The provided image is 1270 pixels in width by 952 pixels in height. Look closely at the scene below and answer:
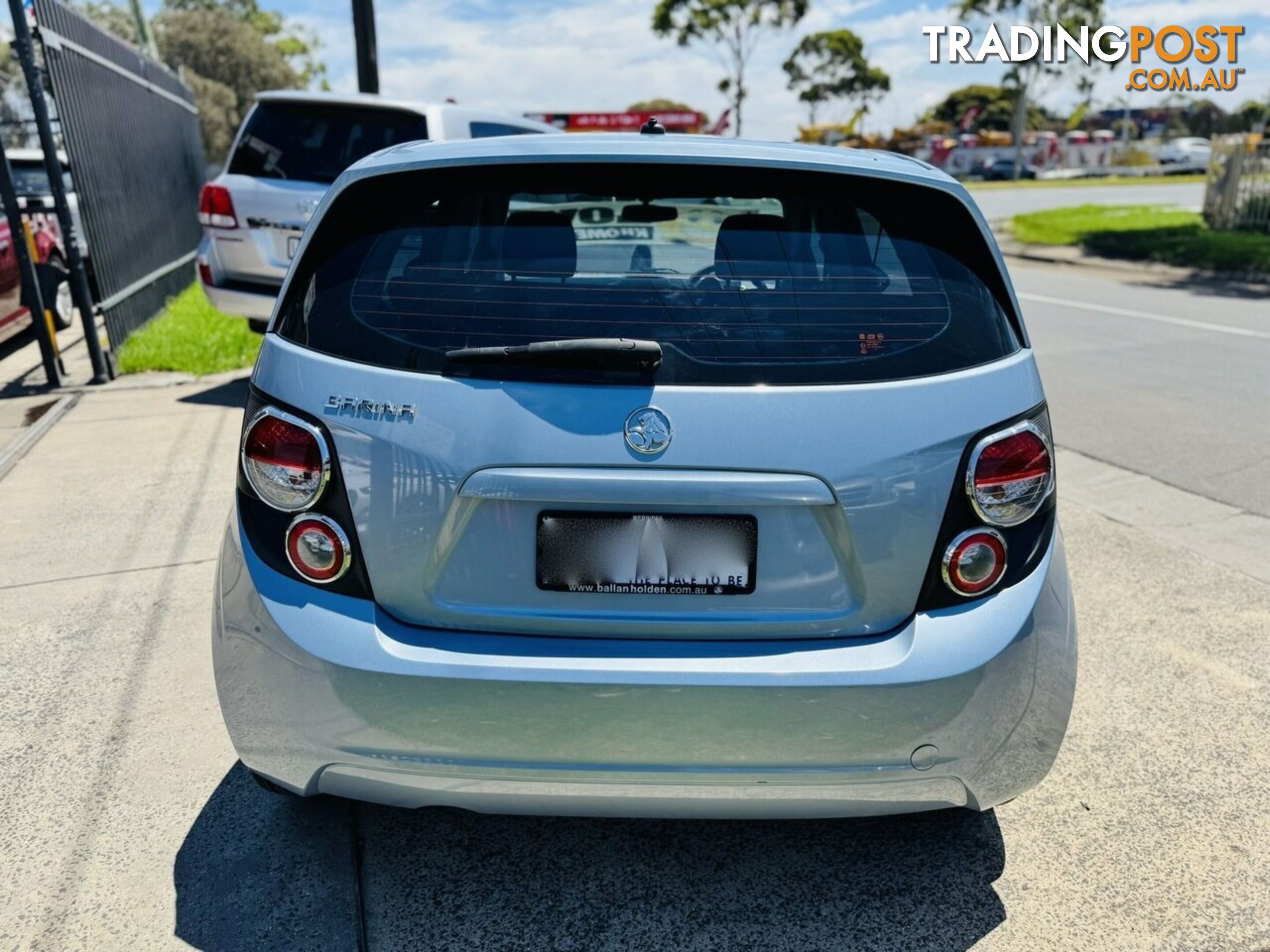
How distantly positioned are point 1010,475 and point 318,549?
1408mm

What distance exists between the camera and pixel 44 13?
24.2 feet

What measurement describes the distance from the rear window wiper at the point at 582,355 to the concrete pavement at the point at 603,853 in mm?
1256

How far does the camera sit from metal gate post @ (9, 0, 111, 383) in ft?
23.0

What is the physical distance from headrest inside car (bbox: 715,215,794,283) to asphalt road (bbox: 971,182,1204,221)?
79.8 ft

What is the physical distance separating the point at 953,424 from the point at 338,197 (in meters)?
1.41

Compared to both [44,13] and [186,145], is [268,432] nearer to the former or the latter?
[44,13]

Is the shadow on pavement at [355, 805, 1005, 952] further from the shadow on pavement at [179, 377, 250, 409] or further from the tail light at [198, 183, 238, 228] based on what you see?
the tail light at [198, 183, 238, 228]

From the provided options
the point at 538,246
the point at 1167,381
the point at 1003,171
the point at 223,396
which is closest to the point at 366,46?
the point at 223,396

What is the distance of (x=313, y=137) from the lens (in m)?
7.39

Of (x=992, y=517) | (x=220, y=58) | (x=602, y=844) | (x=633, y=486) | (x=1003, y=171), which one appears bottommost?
(x=1003, y=171)

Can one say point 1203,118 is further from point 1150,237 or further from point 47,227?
point 47,227

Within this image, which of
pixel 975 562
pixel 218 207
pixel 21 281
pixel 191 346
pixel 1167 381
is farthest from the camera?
pixel 191 346

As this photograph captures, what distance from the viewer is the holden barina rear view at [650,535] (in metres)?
1.97

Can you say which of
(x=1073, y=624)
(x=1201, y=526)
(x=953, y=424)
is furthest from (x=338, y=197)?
(x=1201, y=526)
